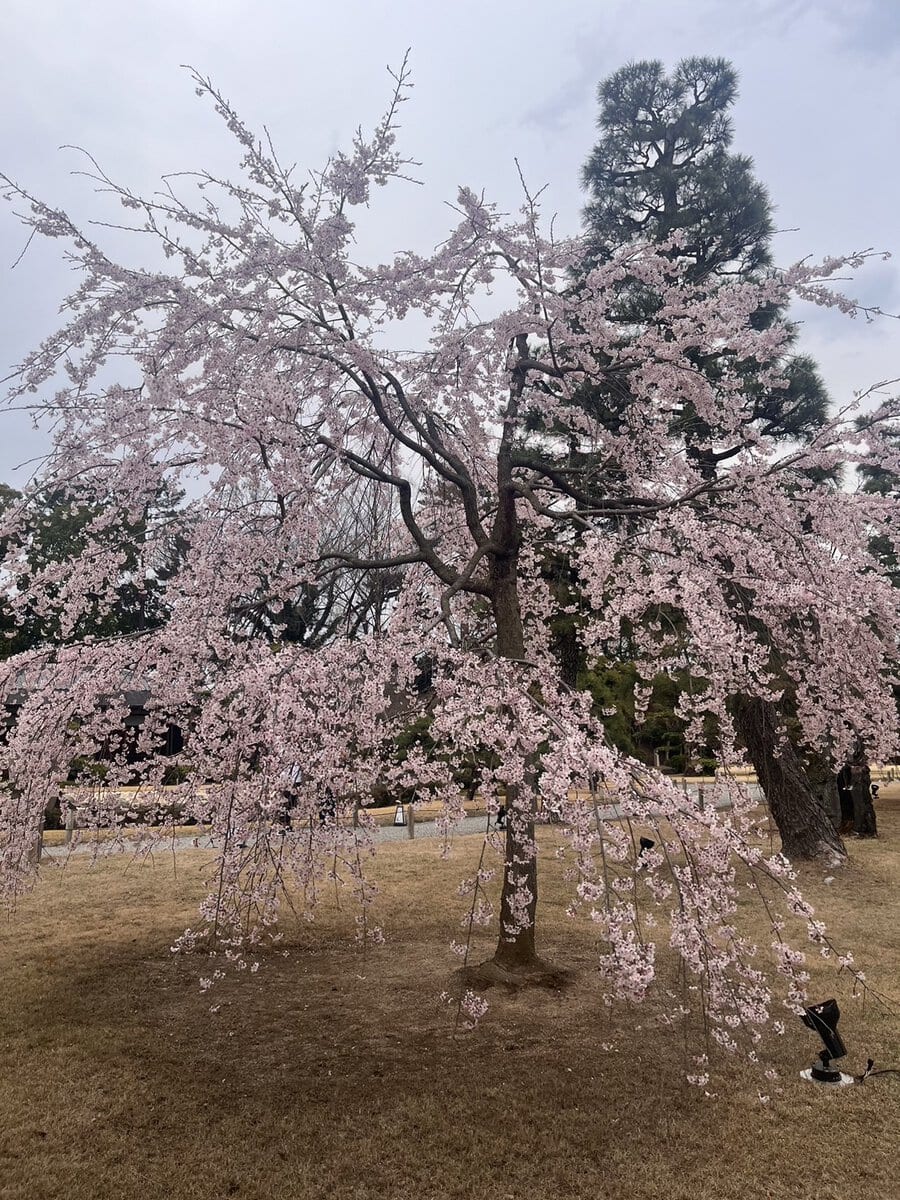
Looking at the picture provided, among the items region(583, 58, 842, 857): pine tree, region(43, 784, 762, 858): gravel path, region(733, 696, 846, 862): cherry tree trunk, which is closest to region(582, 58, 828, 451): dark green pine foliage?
region(583, 58, 842, 857): pine tree

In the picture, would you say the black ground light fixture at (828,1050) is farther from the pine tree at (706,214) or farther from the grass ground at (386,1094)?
the pine tree at (706,214)

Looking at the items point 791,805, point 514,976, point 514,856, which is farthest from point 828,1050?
point 791,805

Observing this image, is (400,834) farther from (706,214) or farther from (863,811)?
(706,214)

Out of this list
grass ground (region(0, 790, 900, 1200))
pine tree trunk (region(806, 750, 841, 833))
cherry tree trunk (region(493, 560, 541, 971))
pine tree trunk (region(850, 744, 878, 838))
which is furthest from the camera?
pine tree trunk (region(850, 744, 878, 838))

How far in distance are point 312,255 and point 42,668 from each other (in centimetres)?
388

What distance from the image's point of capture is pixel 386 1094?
15.5ft

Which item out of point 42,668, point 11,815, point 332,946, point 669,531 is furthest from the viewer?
point 332,946

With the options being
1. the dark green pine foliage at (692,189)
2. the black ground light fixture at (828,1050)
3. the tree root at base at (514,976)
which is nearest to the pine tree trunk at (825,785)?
the dark green pine foliage at (692,189)

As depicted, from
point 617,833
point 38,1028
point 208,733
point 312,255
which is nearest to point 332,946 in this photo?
point 38,1028

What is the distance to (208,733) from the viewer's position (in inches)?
230

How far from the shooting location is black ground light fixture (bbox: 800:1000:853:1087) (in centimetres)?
470

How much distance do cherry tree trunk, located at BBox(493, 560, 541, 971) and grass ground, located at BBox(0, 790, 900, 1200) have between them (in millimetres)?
479

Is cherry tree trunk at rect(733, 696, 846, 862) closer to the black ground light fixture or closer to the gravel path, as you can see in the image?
the gravel path

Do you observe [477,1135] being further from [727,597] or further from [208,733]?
[727,597]
